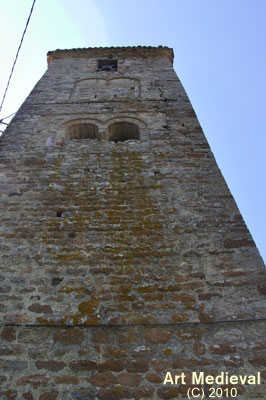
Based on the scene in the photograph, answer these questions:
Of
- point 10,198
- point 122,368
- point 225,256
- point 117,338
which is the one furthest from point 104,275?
point 10,198

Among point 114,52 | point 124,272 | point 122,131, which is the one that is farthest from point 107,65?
point 124,272

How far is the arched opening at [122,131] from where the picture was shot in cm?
692

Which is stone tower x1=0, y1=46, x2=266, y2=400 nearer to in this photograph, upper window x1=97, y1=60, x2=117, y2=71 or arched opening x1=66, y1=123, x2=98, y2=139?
arched opening x1=66, y1=123, x2=98, y2=139

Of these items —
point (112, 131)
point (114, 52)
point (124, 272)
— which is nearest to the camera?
point (124, 272)

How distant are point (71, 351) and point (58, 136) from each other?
4.19 m

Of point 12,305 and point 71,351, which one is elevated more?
point 12,305

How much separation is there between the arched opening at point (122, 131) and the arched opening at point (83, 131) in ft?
1.13

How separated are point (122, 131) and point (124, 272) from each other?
3.93m

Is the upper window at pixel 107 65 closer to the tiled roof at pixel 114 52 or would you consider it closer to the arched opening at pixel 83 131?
the tiled roof at pixel 114 52

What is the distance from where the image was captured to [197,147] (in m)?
5.87

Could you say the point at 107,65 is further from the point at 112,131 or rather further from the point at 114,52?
the point at 112,131

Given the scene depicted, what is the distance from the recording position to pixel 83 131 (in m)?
7.02

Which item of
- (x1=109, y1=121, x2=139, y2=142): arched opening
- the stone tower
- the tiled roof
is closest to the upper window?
the tiled roof

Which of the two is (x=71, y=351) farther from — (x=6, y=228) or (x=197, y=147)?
(x=197, y=147)
